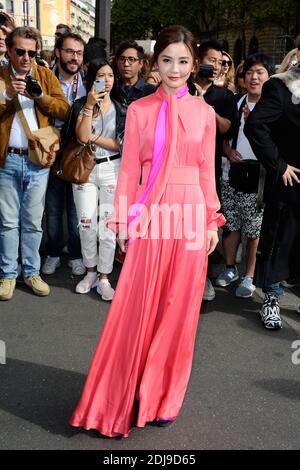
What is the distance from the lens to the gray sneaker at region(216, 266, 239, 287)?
501 centimetres

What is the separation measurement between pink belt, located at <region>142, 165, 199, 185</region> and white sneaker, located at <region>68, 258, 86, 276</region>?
2735 millimetres

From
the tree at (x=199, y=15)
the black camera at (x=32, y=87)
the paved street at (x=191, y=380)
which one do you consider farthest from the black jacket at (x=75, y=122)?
the tree at (x=199, y=15)

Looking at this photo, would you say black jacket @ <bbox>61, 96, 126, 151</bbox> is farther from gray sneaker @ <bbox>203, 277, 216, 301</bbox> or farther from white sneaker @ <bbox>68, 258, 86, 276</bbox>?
gray sneaker @ <bbox>203, 277, 216, 301</bbox>

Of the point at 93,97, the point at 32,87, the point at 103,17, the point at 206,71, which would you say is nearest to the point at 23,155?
the point at 32,87

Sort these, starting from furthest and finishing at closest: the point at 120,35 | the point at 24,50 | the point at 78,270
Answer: the point at 120,35
the point at 78,270
the point at 24,50

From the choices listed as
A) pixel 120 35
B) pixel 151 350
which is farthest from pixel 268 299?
pixel 120 35

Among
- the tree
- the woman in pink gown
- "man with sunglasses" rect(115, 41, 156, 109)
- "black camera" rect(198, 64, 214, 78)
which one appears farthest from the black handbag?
the tree

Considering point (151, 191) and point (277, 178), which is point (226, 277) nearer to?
point (277, 178)

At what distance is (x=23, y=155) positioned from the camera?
4.34m

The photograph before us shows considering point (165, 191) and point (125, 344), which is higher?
point (165, 191)

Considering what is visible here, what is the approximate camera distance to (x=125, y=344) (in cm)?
259

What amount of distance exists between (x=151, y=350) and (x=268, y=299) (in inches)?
73.0

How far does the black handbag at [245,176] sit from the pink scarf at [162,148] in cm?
200
